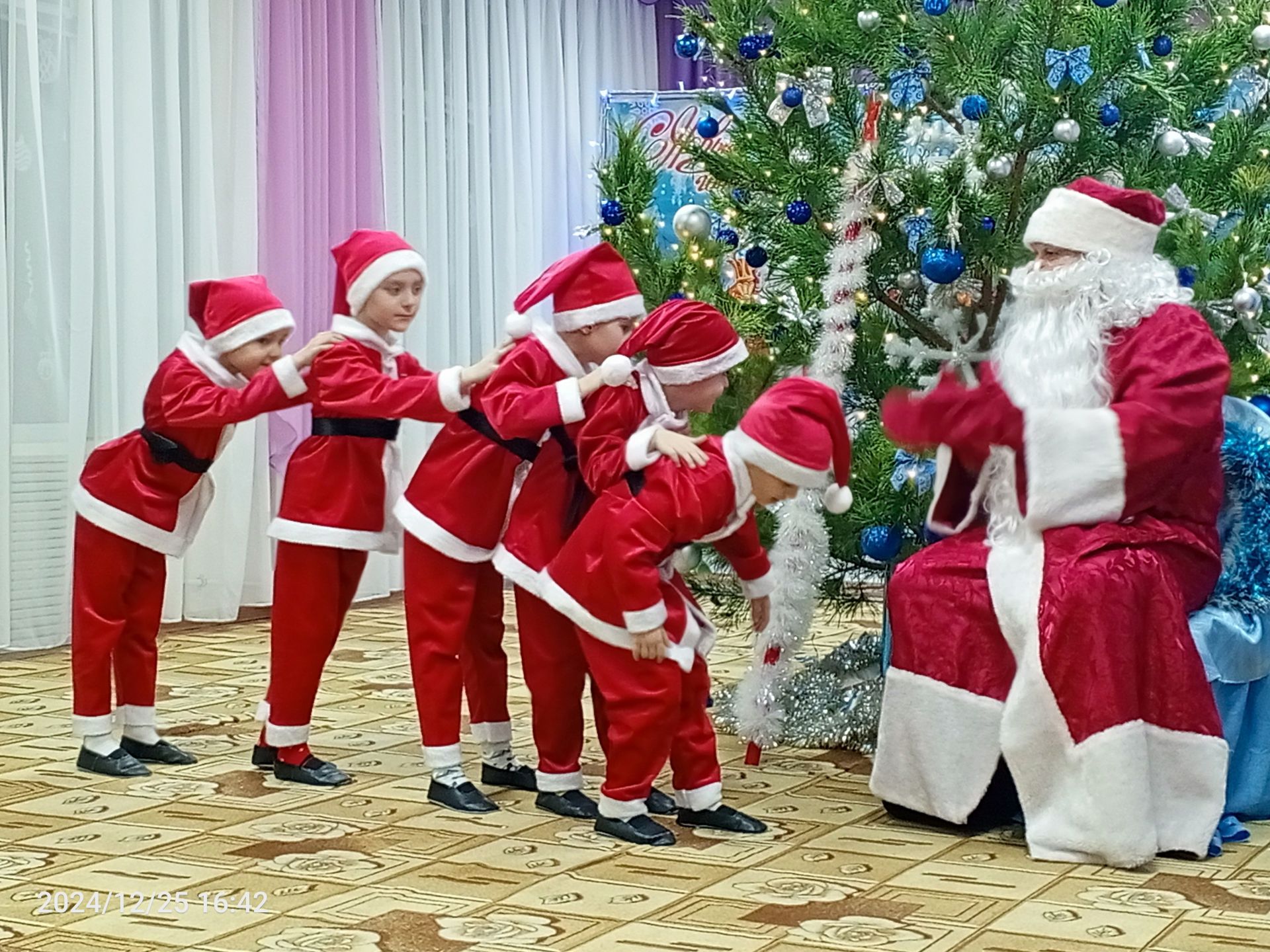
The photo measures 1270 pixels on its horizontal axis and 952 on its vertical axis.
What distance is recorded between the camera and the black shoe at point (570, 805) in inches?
138

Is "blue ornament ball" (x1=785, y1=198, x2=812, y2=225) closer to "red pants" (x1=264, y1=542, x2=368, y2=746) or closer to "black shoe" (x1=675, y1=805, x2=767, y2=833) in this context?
"red pants" (x1=264, y1=542, x2=368, y2=746)

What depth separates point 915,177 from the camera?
4.02 m

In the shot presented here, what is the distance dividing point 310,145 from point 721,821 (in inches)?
162

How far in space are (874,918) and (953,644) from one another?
29.6 inches

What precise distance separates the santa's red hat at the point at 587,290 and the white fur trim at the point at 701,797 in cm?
94

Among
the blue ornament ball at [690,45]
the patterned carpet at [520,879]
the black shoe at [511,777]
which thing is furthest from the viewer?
the blue ornament ball at [690,45]

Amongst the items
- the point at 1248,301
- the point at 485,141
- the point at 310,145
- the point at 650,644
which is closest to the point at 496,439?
the point at 650,644

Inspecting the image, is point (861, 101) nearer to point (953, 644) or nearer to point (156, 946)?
point (953, 644)

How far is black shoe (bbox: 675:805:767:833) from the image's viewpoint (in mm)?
3424

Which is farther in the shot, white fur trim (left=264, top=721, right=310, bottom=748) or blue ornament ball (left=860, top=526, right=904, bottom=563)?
blue ornament ball (left=860, top=526, right=904, bottom=563)

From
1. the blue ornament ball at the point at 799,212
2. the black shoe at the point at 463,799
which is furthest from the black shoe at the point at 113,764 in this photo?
the blue ornament ball at the point at 799,212

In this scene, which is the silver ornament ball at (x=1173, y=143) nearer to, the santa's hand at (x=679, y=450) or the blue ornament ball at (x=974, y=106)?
the blue ornament ball at (x=974, y=106)

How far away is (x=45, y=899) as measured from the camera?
9.48 ft

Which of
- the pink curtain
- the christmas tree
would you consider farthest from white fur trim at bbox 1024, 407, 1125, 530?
the pink curtain
